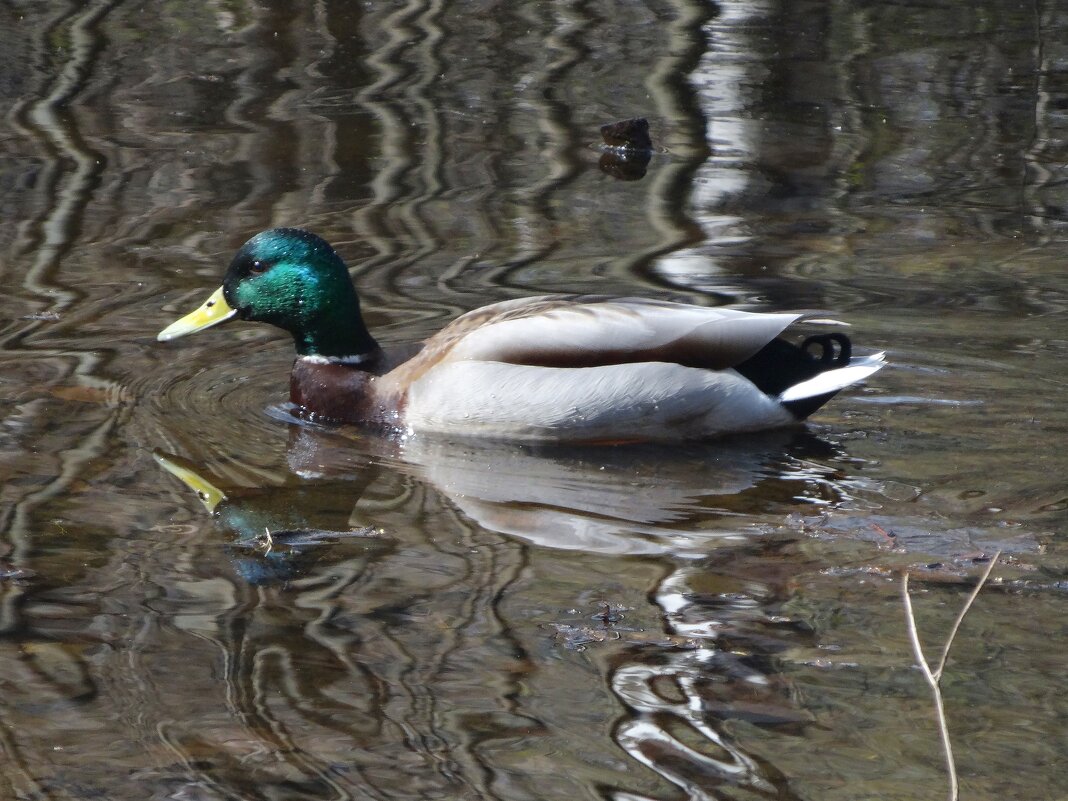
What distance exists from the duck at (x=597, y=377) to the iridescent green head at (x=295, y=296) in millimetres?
207

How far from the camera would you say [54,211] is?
9164 millimetres

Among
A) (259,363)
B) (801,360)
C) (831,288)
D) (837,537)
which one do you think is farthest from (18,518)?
(831,288)

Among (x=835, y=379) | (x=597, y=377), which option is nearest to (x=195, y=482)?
(x=597, y=377)

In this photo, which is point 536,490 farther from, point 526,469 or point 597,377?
point 597,377

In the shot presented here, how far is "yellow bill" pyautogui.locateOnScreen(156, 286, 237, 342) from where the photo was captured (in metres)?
6.91

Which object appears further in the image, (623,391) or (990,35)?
(990,35)

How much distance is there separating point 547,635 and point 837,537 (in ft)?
4.01

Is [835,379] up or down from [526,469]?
up

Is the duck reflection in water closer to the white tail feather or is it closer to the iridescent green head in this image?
the white tail feather

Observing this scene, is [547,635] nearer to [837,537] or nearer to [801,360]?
[837,537]

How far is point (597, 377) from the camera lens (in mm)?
6363

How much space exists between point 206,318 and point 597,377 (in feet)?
5.76

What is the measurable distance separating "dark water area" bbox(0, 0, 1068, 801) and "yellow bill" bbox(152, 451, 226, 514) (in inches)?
1.6

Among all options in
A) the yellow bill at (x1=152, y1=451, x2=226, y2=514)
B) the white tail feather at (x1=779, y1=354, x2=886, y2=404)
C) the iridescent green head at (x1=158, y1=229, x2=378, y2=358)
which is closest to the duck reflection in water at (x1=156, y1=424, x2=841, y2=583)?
the yellow bill at (x1=152, y1=451, x2=226, y2=514)
